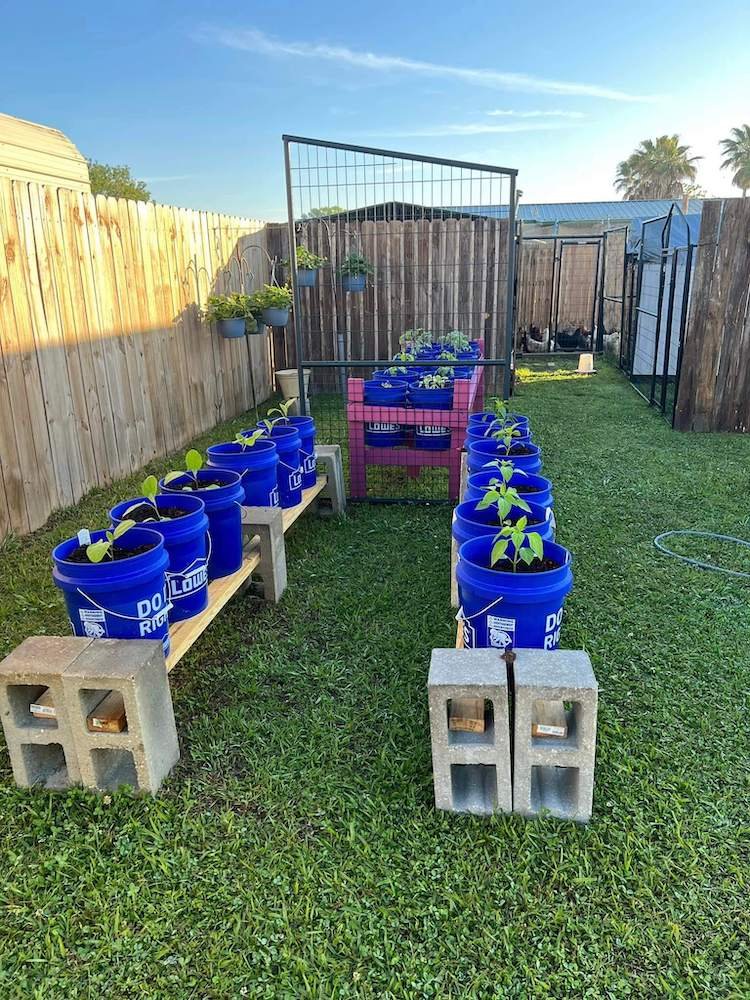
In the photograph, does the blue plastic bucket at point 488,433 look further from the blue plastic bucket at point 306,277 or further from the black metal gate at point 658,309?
the blue plastic bucket at point 306,277

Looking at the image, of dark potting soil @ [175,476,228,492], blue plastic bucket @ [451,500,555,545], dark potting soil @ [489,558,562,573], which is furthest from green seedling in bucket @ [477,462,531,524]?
dark potting soil @ [175,476,228,492]

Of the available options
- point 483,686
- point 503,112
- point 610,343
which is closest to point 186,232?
point 483,686

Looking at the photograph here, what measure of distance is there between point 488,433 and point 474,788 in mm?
2276

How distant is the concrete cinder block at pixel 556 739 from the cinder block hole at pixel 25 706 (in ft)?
4.83

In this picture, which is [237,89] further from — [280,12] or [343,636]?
[343,636]

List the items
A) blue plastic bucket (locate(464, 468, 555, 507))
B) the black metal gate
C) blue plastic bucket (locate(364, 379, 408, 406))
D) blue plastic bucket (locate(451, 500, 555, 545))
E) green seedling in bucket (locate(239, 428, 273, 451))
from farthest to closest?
the black metal gate
blue plastic bucket (locate(364, 379, 408, 406))
green seedling in bucket (locate(239, 428, 273, 451))
blue plastic bucket (locate(464, 468, 555, 507))
blue plastic bucket (locate(451, 500, 555, 545))

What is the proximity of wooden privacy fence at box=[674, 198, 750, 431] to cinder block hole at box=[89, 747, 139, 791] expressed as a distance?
633cm

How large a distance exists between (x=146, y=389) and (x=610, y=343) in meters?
9.89

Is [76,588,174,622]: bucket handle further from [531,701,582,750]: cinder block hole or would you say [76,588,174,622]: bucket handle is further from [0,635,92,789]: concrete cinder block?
[531,701,582,750]: cinder block hole

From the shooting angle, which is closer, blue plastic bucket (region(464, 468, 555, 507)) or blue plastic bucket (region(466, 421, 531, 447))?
blue plastic bucket (region(464, 468, 555, 507))

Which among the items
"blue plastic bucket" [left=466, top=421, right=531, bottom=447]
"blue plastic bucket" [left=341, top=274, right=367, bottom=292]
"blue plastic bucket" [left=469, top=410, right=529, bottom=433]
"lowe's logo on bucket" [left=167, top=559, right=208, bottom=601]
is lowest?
"lowe's logo on bucket" [left=167, top=559, right=208, bottom=601]

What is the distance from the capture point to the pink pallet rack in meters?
4.61

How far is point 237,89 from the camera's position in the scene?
15125 millimetres

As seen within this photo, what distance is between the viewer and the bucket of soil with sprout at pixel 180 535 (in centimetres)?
242
